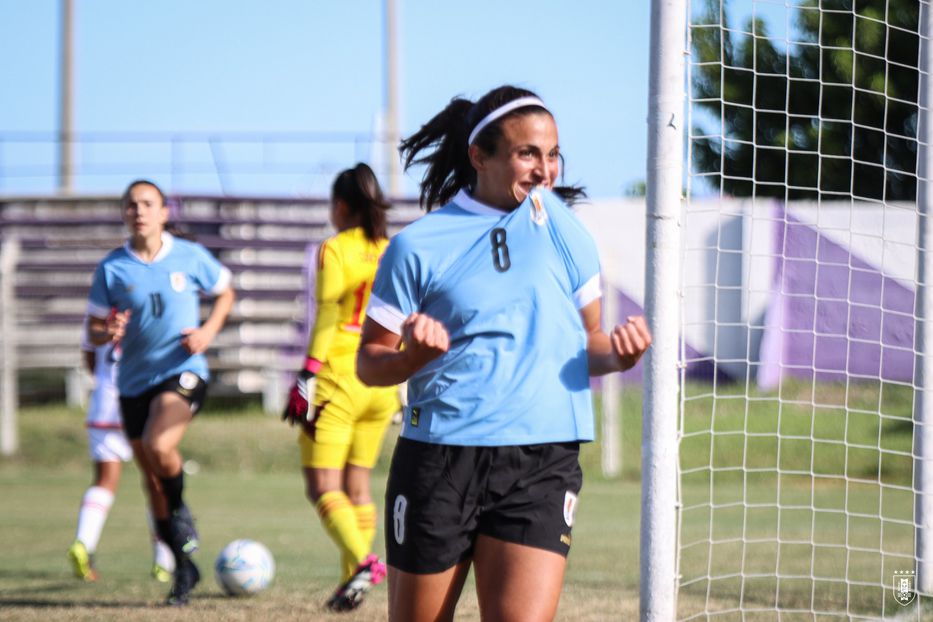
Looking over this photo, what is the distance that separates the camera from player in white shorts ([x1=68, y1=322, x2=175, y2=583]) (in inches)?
284

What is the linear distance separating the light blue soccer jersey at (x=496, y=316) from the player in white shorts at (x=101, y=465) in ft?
13.5

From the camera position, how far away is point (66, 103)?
23.2 metres

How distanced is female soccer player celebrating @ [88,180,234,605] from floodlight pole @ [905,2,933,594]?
3804mm

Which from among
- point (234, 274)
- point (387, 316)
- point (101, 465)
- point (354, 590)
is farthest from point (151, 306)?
point (234, 274)

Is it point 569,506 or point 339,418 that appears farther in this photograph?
point 339,418

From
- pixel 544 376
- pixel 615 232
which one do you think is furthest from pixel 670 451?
pixel 615 232

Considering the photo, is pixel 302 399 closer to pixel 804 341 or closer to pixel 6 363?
pixel 6 363

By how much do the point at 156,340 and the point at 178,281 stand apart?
0.41 m

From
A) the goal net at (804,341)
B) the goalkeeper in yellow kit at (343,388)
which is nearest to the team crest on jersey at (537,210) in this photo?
the goal net at (804,341)

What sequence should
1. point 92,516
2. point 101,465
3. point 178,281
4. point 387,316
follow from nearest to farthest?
1. point 387,316
2. point 178,281
3. point 92,516
4. point 101,465

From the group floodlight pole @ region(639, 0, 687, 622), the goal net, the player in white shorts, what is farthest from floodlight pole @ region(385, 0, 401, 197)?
floodlight pole @ region(639, 0, 687, 622)

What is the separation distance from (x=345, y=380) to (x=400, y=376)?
3102mm

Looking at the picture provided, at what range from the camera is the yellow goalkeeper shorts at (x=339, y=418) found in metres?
6.32

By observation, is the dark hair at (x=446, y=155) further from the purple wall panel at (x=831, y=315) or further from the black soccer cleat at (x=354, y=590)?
the purple wall panel at (x=831, y=315)
